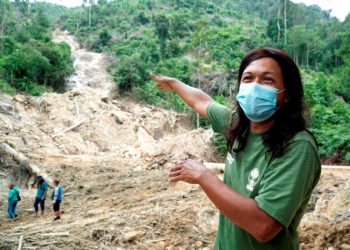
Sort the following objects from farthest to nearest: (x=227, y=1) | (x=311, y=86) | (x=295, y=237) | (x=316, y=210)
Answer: (x=227, y=1) → (x=311, y=86) → (x=316, y=210) → (x=295, y=237)

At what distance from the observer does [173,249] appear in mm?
3924

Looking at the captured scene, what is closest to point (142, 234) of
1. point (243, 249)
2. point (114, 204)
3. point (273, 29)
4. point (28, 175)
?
point (114, 204)

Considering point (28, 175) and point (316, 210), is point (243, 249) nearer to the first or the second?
point (316, 210)

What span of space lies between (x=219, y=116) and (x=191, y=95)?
420 millimetres

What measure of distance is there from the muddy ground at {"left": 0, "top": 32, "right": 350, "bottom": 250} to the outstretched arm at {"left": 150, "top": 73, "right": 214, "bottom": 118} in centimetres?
220

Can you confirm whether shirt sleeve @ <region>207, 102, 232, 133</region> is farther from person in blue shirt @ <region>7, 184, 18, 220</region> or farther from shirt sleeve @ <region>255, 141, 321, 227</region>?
person in blue shirt @ <region>7, 184, 18, 220</region>

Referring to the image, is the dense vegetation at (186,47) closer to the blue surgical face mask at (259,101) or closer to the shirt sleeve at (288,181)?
the blue surgical face mask at (259,101)

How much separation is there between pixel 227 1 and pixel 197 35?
130ft

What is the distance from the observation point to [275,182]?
116cm

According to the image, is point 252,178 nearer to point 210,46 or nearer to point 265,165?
point 265,165

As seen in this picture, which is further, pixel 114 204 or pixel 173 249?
pixel 114 204

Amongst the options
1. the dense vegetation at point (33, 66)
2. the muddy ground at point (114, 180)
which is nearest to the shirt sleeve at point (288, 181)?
the muddy ground at point (114, 180)

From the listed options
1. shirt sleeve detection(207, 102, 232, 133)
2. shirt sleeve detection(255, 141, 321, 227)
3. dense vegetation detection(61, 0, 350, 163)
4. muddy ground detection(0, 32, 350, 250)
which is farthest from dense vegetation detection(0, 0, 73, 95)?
shirt sleeve detection(255, 141, 321, 227)

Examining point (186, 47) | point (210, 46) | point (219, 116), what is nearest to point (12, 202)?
point (219, 116)
